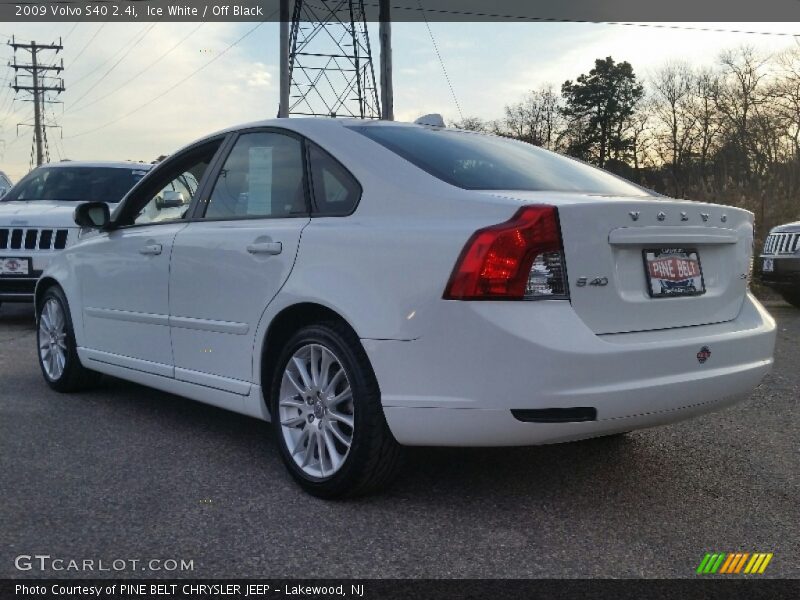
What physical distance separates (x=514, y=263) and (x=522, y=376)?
394mm

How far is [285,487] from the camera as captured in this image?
3.57 m

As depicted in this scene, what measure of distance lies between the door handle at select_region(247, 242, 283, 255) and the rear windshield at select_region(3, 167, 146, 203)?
22.4 ft

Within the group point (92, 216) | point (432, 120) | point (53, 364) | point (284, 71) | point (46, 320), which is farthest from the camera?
point (284, 71)

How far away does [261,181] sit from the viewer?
398 centimetres

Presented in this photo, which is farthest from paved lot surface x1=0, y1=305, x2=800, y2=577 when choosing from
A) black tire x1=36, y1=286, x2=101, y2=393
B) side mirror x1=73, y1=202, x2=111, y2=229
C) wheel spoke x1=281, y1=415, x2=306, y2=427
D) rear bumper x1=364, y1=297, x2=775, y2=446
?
side mirror x1=73, y1=202, x2=111, y2=229

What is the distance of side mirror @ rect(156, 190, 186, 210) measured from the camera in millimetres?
4527

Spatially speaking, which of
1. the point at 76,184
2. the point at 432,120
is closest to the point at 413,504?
the point at 432,120

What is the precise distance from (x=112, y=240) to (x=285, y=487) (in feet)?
7.15

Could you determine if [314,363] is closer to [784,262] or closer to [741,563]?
[741,563]

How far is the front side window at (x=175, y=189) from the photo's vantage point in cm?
442

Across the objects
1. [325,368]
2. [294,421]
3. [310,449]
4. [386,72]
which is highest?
[386,72]

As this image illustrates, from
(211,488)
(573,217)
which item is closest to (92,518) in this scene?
(211,488)

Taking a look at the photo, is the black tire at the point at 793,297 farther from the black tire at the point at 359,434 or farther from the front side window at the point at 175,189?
the black tire at the point at 359,434

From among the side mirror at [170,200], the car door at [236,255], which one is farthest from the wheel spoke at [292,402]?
the side mirror at [170,200]
